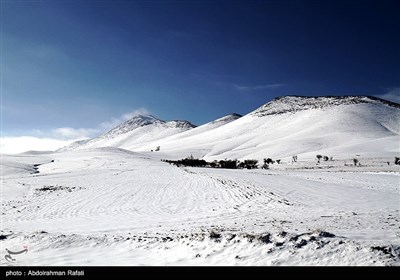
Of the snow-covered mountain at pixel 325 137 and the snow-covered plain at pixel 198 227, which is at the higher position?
the snow-covered mountain at pixel 325 137

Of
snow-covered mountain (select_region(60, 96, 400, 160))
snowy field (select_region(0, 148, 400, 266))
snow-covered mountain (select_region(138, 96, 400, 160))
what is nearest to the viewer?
snowy field (select_region(0, 148, 400, 266))

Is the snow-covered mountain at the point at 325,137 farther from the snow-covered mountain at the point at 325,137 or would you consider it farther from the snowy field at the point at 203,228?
the snowy field at the point at 203,228

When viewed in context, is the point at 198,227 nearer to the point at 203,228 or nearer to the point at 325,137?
the point at 203,228

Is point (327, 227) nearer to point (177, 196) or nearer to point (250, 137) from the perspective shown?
point (177, 196)

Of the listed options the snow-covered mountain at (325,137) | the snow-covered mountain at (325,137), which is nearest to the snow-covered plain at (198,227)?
the snow-covered mountain at (325,137)

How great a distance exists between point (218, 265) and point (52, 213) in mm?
13422

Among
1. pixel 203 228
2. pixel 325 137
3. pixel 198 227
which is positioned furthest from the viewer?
pixel 325 137

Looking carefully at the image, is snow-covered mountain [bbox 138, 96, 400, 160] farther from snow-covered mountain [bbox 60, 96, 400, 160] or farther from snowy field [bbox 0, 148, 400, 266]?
snowy field [bbox 0, 148, 400, 266]

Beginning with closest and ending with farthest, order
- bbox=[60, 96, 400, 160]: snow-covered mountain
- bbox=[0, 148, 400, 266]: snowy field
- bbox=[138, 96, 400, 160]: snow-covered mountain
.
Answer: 1. bbox=[0, 148, 400, 266]: snowy field
2. bbox=[60, 96, 400, 160]: snow-covered mountain
3. bbox=[138, 96, 400, 160]: snow-covered mountain

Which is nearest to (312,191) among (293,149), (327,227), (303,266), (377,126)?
(327,227)

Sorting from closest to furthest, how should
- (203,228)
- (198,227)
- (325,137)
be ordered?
(203,228) → (198,227) → (325,137)

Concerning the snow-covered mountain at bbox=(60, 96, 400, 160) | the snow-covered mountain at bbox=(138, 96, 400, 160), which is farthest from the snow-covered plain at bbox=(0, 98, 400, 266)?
the snow-covered mountain at bbox=(138, 96, 400, 160)

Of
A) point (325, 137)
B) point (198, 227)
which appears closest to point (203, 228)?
point (198, 227)
